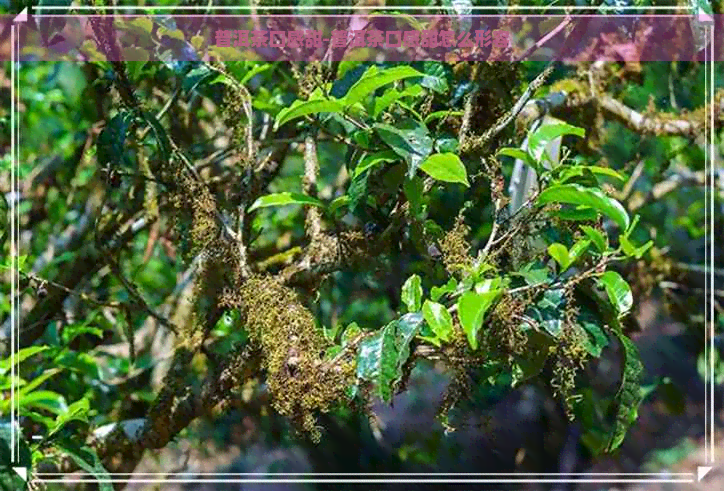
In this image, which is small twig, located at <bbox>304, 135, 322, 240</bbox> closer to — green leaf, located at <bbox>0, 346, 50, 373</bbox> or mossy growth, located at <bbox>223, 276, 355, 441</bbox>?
mossy growth, located at <bbox>223, 276, 355, 441</bbox>

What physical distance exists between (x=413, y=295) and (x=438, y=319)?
0.09 metres

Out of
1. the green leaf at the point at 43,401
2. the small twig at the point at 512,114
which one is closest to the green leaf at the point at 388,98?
the small twig at the point at 512,114

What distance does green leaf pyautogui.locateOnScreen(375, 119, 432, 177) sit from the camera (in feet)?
3.54

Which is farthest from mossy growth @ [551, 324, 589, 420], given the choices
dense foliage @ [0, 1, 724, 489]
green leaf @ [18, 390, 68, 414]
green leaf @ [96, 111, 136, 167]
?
green leaf @ [18, 390, 68, 414]

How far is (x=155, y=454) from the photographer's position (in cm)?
201

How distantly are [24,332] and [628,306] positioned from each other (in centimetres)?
108

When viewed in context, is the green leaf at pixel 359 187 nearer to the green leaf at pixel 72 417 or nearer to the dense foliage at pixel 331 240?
the dense foliage at pixel 331 240

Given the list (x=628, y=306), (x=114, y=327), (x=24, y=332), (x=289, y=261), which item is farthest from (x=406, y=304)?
(x=114, y=327)

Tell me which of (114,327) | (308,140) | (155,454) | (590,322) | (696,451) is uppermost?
(308,140)

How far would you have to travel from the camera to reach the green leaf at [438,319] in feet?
3.31

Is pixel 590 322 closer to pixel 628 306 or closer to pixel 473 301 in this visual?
pixel 628 306

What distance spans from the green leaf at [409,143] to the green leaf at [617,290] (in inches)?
9.1

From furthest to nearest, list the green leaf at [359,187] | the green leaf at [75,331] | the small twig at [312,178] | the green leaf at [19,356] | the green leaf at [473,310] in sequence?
the green leaf at [75,331] < the green leaf at [19,356] < the small twig at [312,178] < the green leaf at [359,187] < the green leaf at [473,310]
